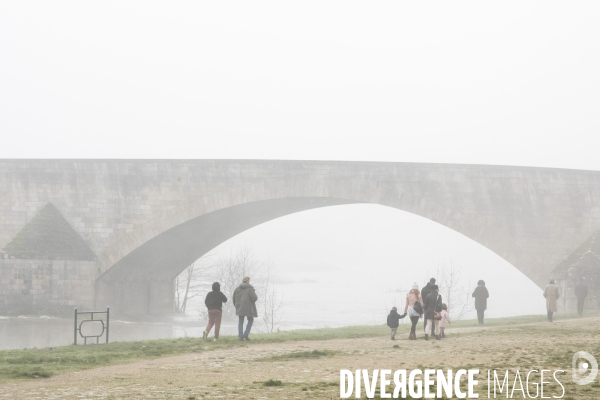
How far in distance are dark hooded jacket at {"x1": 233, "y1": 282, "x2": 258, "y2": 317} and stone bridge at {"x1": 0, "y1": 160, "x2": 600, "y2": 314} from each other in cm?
981

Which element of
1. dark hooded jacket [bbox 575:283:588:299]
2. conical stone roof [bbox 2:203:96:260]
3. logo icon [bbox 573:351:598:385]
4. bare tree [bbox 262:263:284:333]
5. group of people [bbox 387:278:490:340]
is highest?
conical stone roof [bbox 2:203:96:260]

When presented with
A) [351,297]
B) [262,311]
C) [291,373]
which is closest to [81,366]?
[291,373]

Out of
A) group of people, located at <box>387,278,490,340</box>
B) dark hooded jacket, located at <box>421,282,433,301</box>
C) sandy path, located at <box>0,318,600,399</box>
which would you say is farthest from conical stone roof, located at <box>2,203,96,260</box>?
group of people, located at <box>387,278,490,340</box>

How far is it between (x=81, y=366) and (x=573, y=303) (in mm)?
14467

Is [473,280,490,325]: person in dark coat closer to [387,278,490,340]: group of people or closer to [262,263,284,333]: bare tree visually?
[387,278,490,340]: group of people

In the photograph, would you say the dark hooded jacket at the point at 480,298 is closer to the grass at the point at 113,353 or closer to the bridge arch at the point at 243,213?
the grass at the point at 113,353

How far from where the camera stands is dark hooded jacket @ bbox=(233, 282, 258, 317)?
44.7ft

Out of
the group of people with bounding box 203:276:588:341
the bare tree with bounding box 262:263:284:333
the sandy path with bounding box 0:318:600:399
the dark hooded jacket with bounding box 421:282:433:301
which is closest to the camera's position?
the sandy path with bounding box 0:318:600:399

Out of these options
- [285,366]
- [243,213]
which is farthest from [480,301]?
[243,213]

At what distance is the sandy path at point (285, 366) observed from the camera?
7438mm

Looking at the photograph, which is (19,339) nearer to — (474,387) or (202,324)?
(202,324)

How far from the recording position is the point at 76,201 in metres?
24.4

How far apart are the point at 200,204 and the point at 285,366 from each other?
1440cm

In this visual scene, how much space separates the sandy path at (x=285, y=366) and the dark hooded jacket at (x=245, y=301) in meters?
1.05
